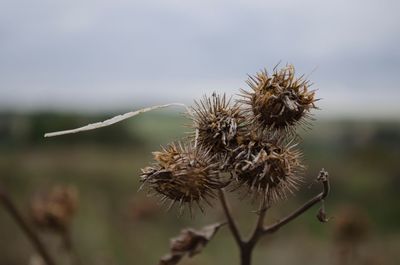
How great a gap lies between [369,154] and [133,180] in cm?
928

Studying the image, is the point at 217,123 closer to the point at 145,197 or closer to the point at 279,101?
the point at 279,101

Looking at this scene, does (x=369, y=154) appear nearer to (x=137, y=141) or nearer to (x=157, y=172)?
(x=137, y=141)

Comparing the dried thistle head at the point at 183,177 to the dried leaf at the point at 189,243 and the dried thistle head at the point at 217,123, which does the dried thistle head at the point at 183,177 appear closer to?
the dried thistle head at the point at 217,123

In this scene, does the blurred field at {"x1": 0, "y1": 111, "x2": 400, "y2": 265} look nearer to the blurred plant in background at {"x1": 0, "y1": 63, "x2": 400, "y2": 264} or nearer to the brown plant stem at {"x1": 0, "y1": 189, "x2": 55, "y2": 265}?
the blurred plant in background at {"x1": 0, "y1": 63, "x2": 400, "y2": 264}

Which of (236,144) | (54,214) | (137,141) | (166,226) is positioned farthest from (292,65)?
(137,141)

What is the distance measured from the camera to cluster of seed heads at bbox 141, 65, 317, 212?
8.84 feet

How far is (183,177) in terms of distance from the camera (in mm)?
2693

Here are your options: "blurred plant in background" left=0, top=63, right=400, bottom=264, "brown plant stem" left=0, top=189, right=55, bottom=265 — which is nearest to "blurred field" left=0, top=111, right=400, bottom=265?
"blurred plant in background" left=0, top=63, right=400, bottom=264

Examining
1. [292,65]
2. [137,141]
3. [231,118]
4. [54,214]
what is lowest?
[137,141]

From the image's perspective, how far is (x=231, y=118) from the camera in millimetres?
2840

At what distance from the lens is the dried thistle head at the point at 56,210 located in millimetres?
4703

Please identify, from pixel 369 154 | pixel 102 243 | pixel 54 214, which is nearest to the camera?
pixel 54 214

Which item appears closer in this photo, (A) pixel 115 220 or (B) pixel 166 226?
(A) pixel 115 220

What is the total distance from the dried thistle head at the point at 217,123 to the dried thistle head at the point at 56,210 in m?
2.15
